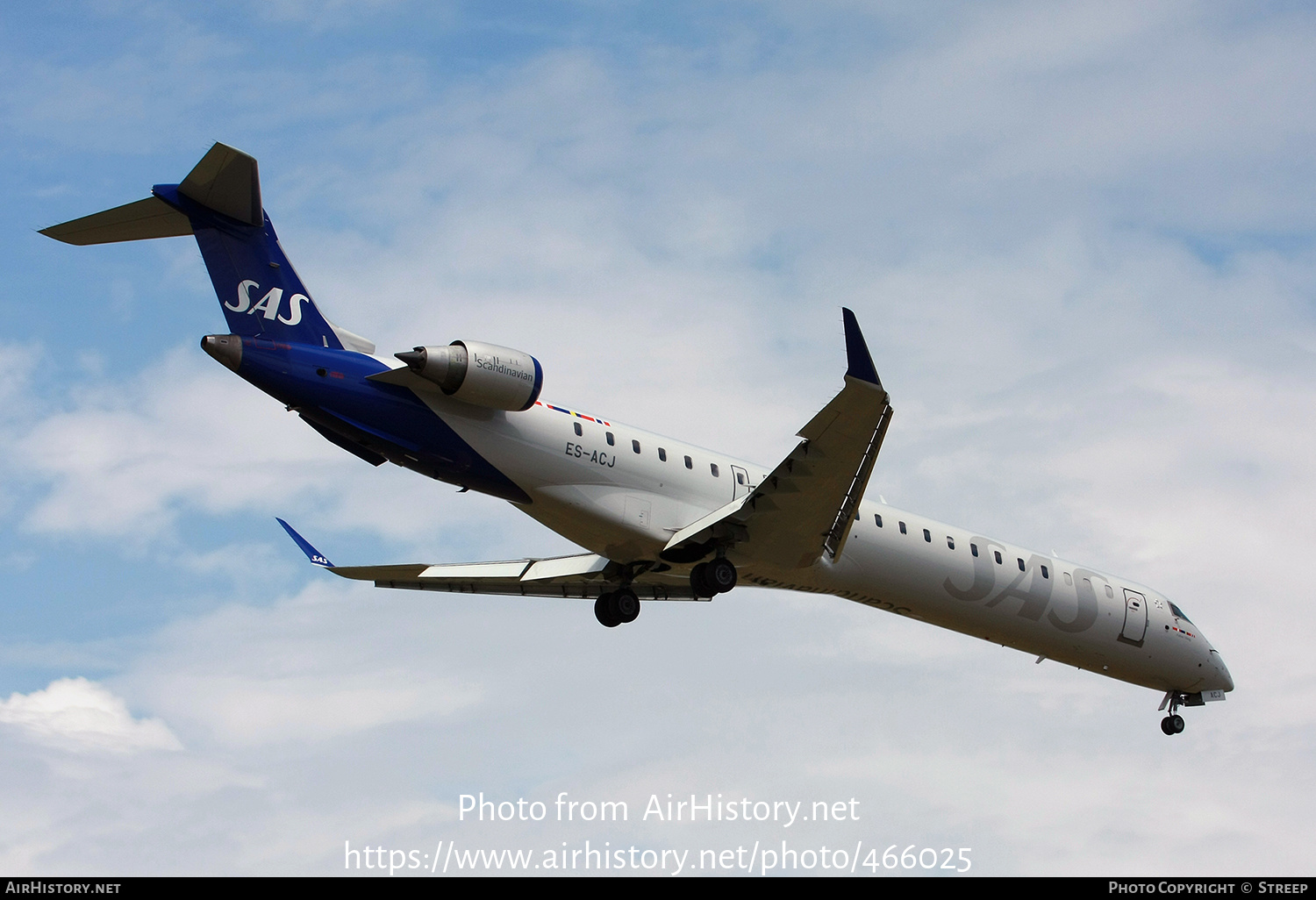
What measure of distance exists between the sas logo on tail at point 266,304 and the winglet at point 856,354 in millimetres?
8563

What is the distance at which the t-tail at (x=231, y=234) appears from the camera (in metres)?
19.6

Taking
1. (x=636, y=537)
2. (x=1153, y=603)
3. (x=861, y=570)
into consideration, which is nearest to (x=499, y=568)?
(x=636, y=537)

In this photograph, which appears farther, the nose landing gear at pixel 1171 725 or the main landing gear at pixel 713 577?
the nose landing gear at pixel 1171 725

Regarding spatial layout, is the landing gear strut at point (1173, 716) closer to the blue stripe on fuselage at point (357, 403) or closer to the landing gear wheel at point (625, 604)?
the landing gear wheel at point (625, 604)

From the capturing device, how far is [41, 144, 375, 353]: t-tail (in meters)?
19.6

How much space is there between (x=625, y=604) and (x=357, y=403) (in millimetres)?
7289

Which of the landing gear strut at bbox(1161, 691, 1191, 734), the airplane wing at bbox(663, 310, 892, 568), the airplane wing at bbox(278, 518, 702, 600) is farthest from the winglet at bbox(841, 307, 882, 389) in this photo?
the landing gear strut at bbox(1161, 691, 1191, 734)

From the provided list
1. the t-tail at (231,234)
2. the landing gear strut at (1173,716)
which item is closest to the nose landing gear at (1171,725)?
the landing gear strut at (1173,716)

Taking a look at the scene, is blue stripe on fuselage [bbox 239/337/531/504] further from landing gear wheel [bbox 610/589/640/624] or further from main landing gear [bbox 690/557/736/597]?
landing gear wheel [bbox 610/589/640/624]

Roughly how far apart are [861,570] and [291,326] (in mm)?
11139

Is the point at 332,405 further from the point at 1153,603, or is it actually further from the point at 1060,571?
the point at 1153,603

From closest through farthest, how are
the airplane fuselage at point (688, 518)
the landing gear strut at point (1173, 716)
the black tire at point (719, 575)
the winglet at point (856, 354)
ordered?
the winglet at point (856, 354) < the airplane fuselage at point (688, 518) < the black tire at point (719, 575) < the landing gear strut at point (1173, 716)

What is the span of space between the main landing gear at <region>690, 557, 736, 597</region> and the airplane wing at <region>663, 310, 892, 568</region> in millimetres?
361

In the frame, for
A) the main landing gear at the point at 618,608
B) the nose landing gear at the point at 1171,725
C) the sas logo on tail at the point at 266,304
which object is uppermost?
the sas logo on tail at the point at 266,304
